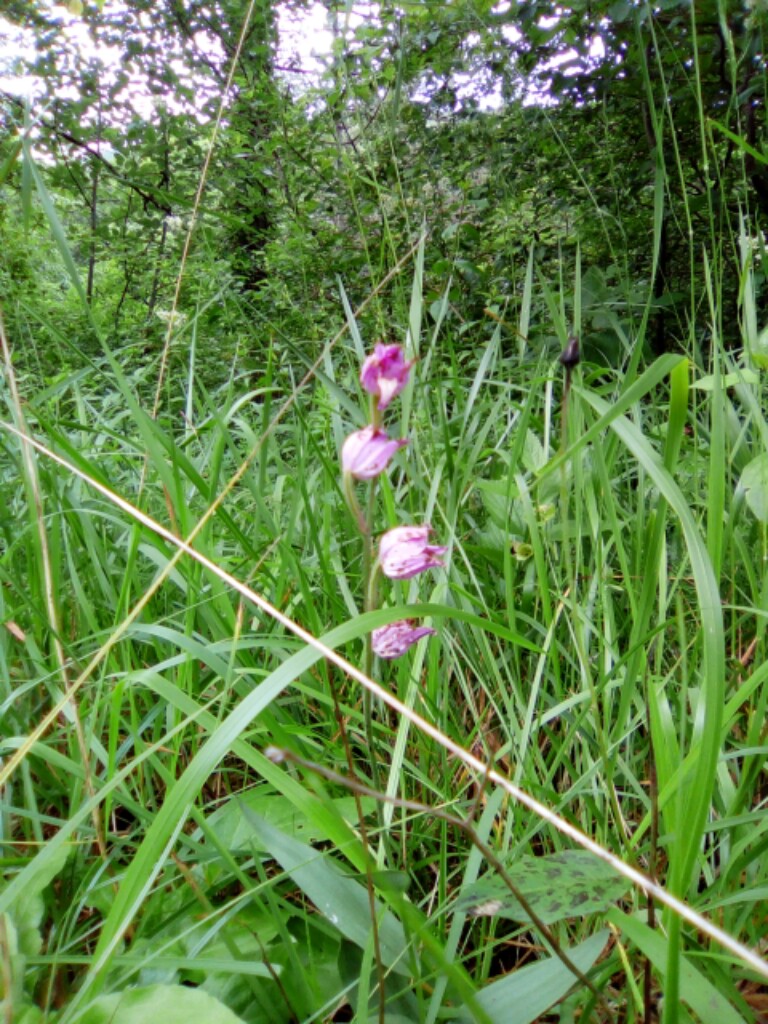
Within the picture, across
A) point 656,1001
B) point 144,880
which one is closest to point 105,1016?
point 144,880

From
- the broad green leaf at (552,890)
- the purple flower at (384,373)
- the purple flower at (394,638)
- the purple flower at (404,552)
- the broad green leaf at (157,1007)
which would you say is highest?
the purple flower at (384,373)

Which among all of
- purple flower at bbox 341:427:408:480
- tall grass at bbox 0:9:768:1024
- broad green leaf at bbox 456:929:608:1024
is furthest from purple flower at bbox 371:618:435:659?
broad green leaf at bbox 456:929:608:1024

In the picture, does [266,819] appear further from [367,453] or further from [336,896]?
[367,453]

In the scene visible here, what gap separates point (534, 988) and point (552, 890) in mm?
74

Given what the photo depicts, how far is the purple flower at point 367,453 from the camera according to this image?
411 mm

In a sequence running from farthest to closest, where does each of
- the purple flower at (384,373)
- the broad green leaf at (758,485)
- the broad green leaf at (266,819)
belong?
the broad green leaf at (758,485), the broad green leaf at (266,819), the purple flower at (384,373)

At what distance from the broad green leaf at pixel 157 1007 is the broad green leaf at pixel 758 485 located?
78 centimetres

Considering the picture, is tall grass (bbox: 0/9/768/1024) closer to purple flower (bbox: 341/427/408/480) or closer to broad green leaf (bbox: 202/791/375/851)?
broad green leaf (bbox: 202/791/375/851)

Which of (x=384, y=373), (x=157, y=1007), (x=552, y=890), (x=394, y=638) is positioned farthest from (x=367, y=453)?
(x=157, y=1007)

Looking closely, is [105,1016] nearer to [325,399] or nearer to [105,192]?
[325,399]

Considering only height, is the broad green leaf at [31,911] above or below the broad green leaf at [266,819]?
above

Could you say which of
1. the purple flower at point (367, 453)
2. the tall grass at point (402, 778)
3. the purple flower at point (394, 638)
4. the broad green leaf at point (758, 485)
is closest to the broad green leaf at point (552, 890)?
the tall grass at point (402, 778)

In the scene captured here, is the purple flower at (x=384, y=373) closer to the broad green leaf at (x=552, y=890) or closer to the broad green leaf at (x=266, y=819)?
the broad green leaf at (x=552, y=890)

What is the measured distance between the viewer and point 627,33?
7.70ft
